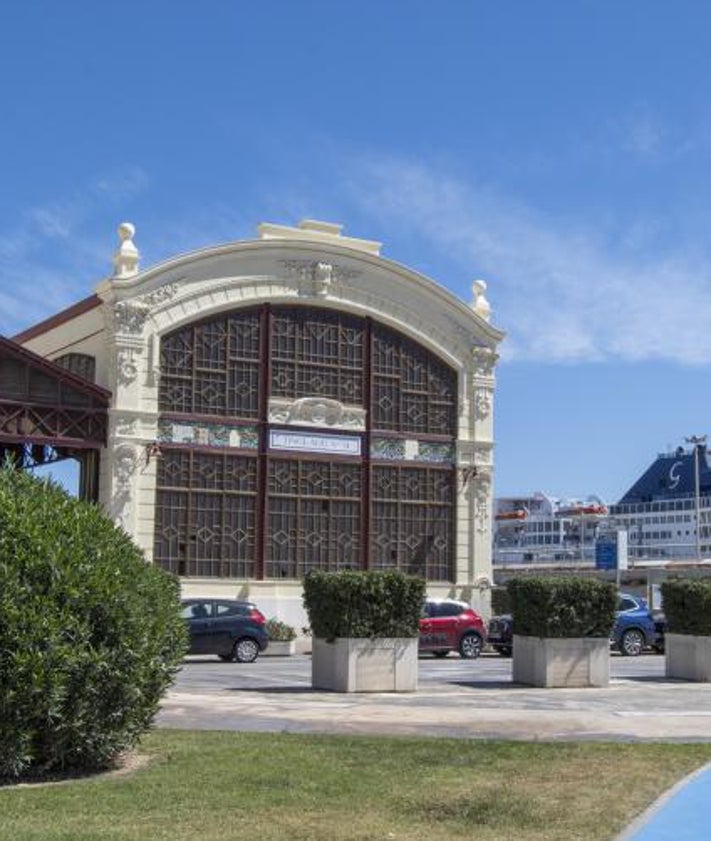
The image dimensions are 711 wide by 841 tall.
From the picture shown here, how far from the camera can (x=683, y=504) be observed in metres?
114

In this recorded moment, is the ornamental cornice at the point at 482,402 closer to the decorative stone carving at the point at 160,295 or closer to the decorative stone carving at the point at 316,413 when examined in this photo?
the decorative stone carving at the point at 316,413

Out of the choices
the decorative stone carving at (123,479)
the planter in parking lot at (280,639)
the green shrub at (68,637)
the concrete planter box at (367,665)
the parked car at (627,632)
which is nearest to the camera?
the green shrub at (68,637)

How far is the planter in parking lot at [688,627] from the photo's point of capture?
2230cm

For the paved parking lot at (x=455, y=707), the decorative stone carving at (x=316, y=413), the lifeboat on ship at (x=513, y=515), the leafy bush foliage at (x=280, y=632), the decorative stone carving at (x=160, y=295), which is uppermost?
the lifeboat on ship at (x=513, y=515)

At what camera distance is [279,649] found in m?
33.9

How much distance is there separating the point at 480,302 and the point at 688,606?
22402 millimetres

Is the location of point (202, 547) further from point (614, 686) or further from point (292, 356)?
point (614, 686)

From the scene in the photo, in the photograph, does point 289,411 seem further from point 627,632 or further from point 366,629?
point 366,629

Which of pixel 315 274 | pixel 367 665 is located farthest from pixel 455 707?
pixel 315 274

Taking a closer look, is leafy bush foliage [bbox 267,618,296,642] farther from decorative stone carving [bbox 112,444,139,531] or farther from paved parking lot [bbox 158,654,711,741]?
paved parking lot [bbox 158,654,711,741]

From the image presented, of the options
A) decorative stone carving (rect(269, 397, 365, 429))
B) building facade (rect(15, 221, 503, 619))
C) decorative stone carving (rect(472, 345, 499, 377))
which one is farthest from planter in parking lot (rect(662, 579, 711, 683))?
decorative stone carving (rect(472, 345, 499, 377))

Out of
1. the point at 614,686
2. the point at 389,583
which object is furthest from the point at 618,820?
the point at 614,686

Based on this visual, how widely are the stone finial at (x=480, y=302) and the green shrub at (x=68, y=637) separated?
3320cm

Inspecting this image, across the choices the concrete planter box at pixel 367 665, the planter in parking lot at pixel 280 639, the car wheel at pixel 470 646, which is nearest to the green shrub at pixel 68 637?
the concrete planter box at pixel 367 665
